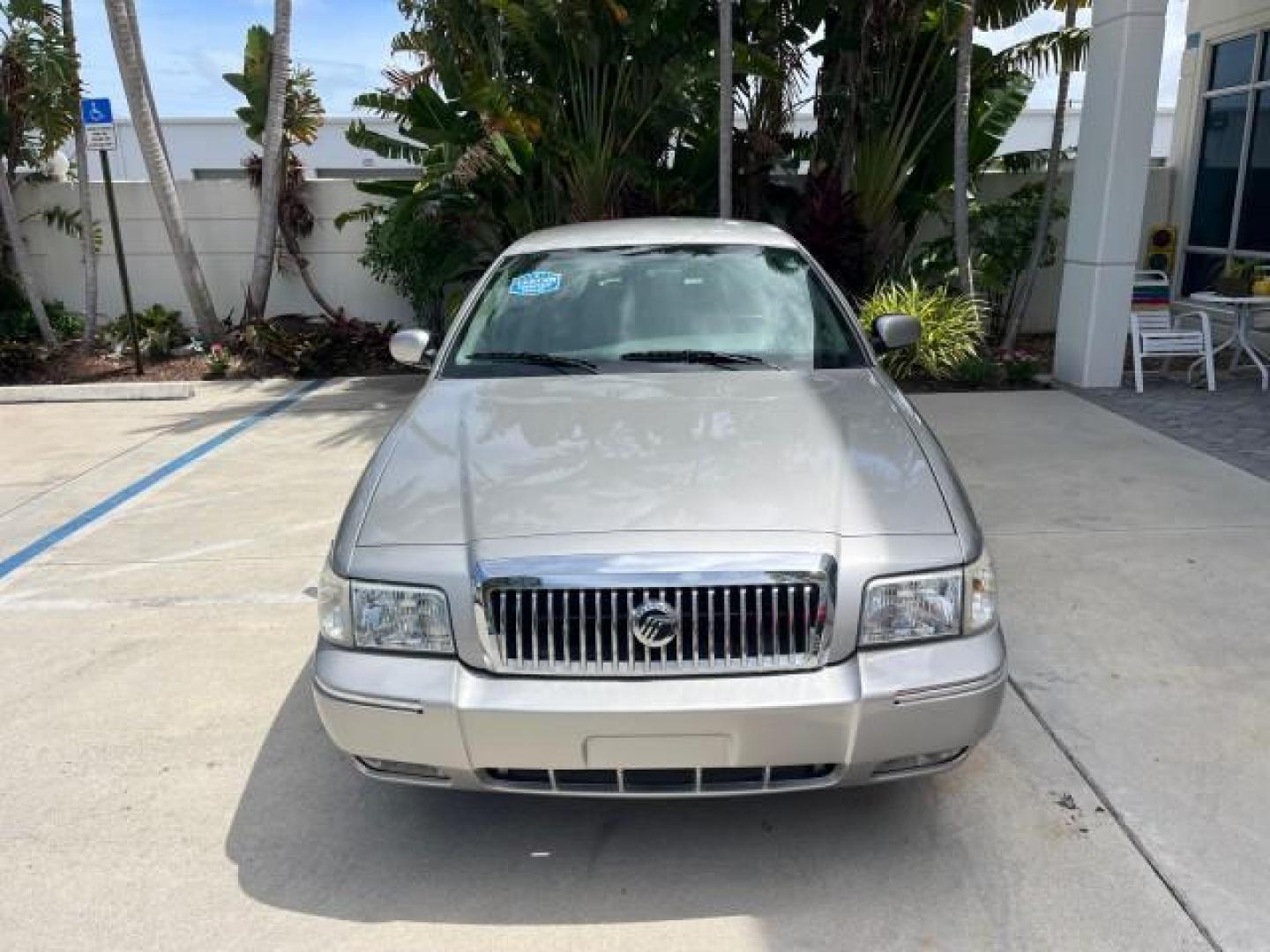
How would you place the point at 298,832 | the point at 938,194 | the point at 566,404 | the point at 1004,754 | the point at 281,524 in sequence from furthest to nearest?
the point at 938,194, the point at 281,524, the point at 566,404, the point at 1004,754, the point at 298,832

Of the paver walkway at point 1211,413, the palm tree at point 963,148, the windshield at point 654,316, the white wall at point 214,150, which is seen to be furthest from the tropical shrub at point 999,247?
the white wall at point 214,150

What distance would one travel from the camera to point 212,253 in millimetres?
11812

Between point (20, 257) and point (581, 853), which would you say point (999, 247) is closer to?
point (581, 853)

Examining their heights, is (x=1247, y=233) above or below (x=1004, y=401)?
above

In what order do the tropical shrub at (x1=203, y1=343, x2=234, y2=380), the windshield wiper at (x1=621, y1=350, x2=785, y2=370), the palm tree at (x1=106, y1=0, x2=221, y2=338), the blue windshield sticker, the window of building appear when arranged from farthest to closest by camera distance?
1. the window of building
2. the tropical shrub at (x1=203, y1=343, x2=234, y2=380)
3. the palm tree at (x1=106, y1=0, x2=221, y2=338)
4. the blue windshield sticker
5. the windshield wiper at (x1=621, y1=350, x2=785, y2=370)

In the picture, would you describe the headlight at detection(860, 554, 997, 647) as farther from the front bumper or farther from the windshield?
the windshield

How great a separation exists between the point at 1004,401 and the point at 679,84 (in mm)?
4420

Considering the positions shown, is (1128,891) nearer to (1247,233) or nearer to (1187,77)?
(1247,233)

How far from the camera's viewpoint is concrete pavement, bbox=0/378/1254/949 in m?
2.62

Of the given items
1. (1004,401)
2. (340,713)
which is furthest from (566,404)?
(1004,401)

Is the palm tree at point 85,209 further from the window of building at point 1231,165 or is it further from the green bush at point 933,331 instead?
the window of building at point 1231,165

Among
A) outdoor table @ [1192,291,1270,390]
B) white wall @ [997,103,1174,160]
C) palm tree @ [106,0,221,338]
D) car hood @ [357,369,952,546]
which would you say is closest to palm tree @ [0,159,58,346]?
palm tree @ [106,0,221,338]

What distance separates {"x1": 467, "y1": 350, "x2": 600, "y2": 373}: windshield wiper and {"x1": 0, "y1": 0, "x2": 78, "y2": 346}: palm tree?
857cm

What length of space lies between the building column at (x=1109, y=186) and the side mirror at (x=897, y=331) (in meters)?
4.86
